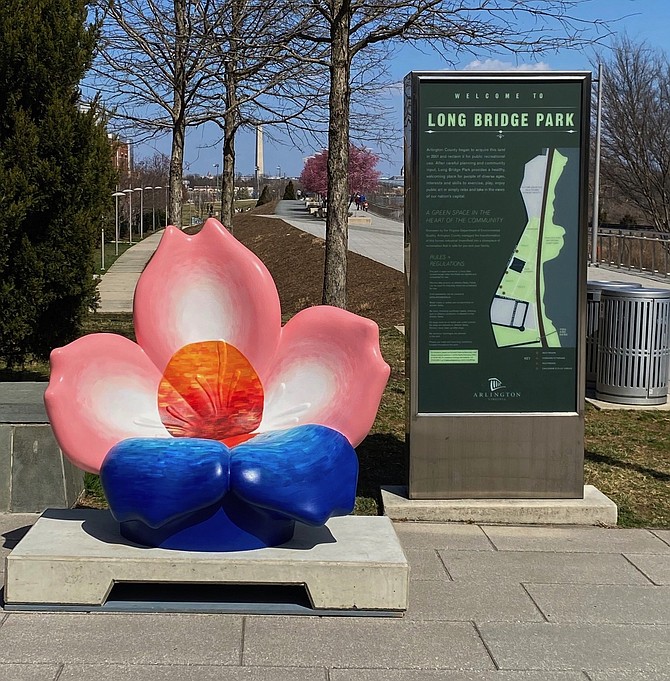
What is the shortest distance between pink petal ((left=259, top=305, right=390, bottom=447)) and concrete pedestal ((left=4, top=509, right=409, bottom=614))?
65 centimetres

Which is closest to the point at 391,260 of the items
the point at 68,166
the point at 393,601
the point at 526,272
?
the point at 68,166

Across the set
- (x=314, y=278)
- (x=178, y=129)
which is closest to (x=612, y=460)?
(x=178, y=129)

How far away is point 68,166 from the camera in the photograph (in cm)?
819

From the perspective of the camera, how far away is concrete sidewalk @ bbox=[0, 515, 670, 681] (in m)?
3.86

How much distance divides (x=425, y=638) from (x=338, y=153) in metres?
6.68

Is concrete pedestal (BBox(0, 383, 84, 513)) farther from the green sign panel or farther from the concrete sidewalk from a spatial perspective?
the green sign panel

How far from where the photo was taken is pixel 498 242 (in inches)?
239

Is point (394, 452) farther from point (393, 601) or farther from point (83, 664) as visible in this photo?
point (83, 664)

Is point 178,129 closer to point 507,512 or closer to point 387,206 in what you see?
point 507,512

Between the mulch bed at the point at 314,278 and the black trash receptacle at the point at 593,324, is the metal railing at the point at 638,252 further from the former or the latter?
the black trash receptacle at the point at 593,324

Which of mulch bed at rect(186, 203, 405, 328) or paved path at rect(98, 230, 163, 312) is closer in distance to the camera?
mulch bed at rect(186, 203, 405, 328)

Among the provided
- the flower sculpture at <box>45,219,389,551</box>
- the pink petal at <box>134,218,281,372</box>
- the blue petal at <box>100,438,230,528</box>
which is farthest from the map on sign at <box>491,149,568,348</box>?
the blue petal at <box>100,438,230,528</box>

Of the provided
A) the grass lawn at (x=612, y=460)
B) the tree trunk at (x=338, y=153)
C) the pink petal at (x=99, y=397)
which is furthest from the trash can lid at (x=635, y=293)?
the pink petal at (x=99, y=397)

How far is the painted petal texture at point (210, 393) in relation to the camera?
16.1ft
